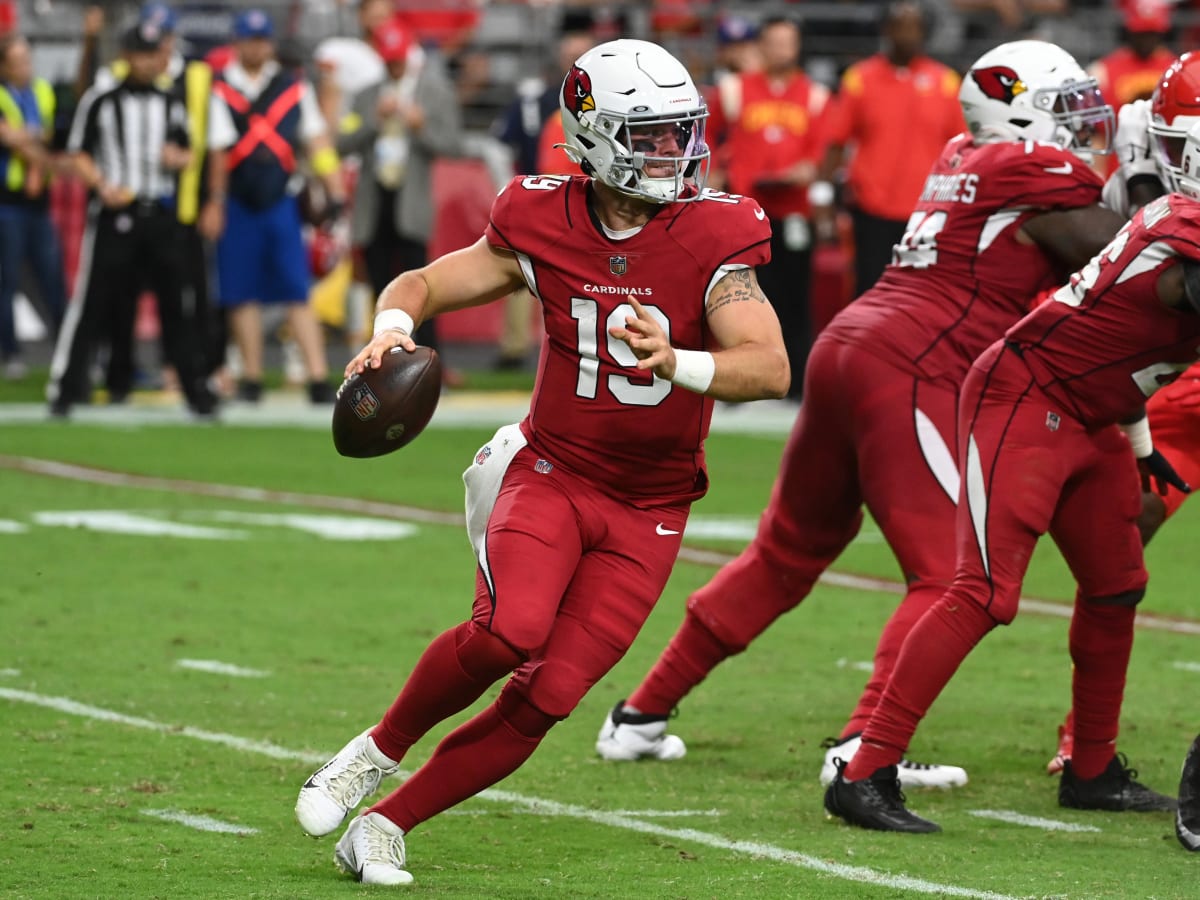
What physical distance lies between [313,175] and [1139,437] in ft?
35.3

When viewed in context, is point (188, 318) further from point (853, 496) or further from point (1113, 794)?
point (1113, 794)

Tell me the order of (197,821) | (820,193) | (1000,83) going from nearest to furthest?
(197,821)
(1000,83)
(820,193)

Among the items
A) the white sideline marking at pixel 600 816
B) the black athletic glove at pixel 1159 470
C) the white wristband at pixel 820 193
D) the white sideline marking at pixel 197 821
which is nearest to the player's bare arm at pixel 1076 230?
the black athletic glove at pixel 1159 470

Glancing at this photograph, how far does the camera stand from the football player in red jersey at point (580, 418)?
475cm

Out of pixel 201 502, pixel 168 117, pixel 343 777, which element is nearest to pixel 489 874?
pixel 343 777

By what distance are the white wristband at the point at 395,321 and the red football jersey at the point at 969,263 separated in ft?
4.90

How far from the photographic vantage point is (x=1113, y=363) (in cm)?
524

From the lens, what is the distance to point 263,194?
45.8ft

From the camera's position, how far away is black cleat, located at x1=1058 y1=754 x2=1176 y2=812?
18.3ft

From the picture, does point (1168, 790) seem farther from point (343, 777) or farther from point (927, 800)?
point (343, 777)

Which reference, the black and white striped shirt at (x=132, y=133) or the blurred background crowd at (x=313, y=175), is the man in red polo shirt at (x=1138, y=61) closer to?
the blurred background crowd at (x=313, y=175)

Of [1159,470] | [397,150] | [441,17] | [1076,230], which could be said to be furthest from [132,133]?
[1159,470]

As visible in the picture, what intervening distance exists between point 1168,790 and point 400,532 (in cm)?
481

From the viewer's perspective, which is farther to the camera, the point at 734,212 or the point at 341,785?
the point at 734,212
